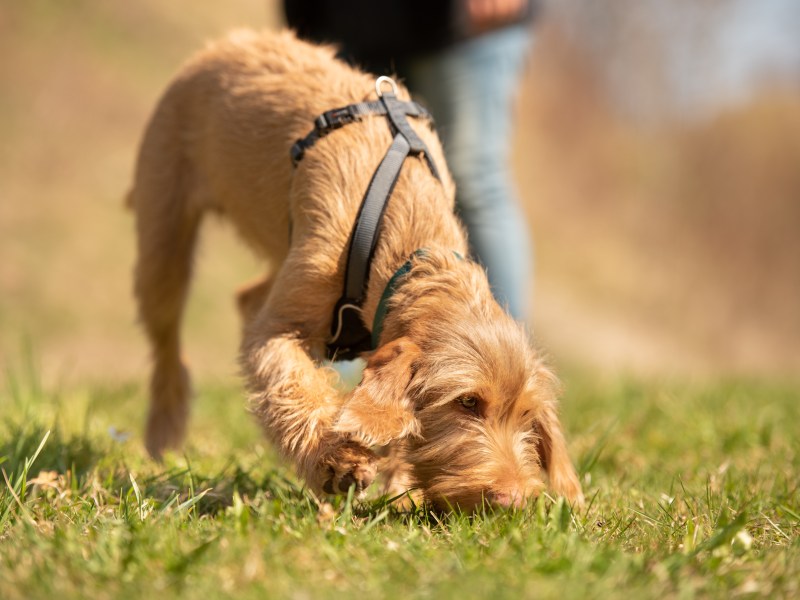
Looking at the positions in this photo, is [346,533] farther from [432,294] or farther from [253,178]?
[253,178]

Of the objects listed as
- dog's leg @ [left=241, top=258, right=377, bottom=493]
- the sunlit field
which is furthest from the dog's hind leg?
dog's leg @ [left=241, top=258, right=377, bottom=493]

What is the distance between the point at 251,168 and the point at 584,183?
16860 millimetres

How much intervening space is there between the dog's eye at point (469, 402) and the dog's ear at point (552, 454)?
28cm

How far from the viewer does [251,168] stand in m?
3.61

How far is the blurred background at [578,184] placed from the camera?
1015cm

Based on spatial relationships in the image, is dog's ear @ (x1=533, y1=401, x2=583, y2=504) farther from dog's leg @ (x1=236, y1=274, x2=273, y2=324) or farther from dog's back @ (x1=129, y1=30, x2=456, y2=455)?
dog's leg @ (x1=236, y1=274, x2=273, y2=324)

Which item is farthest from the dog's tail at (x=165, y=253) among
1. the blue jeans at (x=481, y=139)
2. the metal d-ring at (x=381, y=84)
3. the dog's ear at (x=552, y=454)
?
the dog's ear at (x=552, y=454)

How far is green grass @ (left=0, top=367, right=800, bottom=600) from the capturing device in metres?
1.87

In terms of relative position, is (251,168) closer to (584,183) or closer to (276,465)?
(276,465)

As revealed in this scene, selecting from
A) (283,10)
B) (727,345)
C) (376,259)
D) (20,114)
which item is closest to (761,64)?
(727,345)

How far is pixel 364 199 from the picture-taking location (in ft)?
9.87

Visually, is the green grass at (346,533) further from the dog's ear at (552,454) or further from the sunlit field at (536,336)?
the dog's ear at (552,454)

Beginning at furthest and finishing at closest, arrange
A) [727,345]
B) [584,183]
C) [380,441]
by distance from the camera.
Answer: [584,183]
[727,345]
[380,441]

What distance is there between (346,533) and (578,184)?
59.6ft
